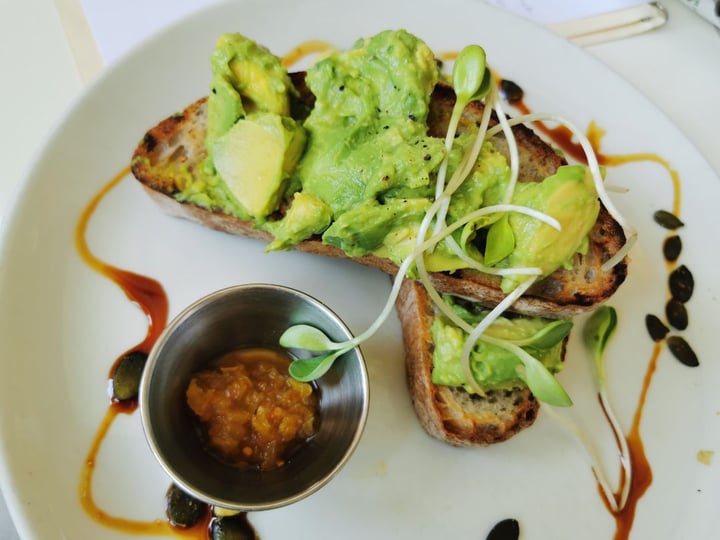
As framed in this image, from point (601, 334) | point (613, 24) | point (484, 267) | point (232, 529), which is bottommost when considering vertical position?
point (232, 529)

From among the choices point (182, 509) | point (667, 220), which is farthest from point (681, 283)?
point (182, 509)

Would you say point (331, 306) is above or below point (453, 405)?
above

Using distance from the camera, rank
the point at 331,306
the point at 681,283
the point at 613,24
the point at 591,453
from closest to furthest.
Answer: the point at 591,453, the point at 331,306, the point at 681,283, the point at 613,24

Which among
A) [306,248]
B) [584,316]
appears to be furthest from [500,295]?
[306,248]

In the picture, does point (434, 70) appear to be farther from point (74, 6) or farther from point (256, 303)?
point (74, 6)

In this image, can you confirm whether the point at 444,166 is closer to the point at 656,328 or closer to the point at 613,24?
the point at 656,328

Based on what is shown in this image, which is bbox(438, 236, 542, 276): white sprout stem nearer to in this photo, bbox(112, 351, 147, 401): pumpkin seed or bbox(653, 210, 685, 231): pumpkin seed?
bbox(653, 210, 685, 231): pumpkin seed

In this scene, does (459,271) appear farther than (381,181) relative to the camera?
Yes
